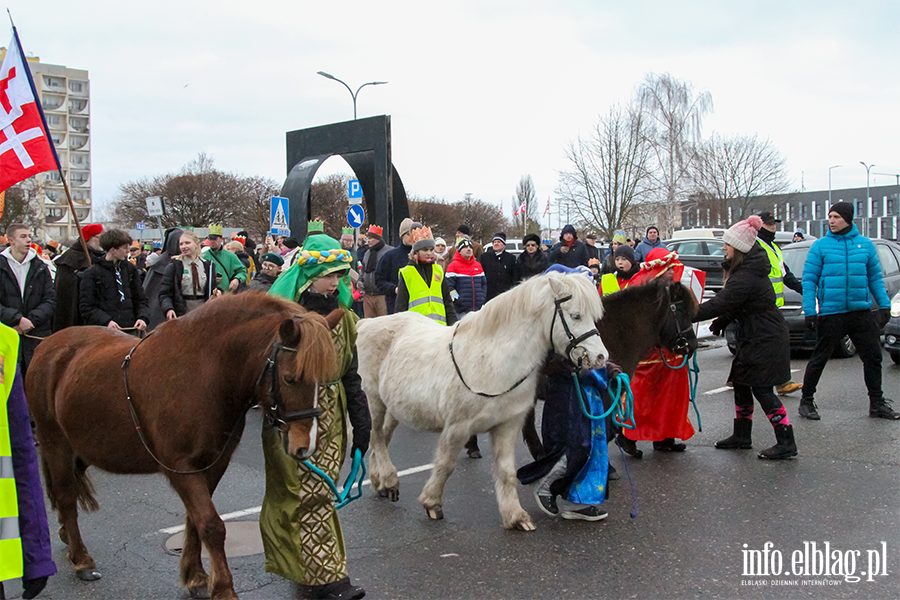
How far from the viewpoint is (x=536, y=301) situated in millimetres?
4598

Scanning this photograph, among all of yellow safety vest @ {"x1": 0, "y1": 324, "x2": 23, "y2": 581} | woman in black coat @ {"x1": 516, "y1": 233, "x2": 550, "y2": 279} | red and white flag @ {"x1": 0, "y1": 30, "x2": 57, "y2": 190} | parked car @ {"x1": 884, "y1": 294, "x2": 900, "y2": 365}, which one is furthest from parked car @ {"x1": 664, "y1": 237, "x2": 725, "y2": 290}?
yellow safety vest @ {"x1": 0, "y1": 324, "x2": 23, "y2": 581}

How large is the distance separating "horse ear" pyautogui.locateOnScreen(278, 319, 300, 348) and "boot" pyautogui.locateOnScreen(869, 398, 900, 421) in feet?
22.4

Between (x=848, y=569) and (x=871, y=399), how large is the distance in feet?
14.0

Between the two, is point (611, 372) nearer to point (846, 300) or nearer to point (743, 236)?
point (743, 236)

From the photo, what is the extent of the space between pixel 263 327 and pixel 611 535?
2.69m

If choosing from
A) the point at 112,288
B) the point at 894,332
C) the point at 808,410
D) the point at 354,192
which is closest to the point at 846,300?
the point at 808,410

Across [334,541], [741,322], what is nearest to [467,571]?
[334,541]

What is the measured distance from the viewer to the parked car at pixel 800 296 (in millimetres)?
11539

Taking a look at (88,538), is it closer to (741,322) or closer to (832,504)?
(832,504)

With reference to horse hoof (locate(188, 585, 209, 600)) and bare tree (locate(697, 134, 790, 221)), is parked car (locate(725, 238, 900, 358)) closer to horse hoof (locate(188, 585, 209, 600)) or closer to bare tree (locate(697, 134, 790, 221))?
horse hoof (locate(188, 585, 209, 600))

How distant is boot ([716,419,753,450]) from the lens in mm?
6625

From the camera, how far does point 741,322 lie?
258 inches

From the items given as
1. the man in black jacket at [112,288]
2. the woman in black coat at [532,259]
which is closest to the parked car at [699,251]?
the woman in black coat at [532,259]

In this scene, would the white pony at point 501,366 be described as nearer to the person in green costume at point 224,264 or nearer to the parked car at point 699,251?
the person in green costume at point 224,264
